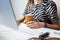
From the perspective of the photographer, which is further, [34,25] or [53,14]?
[53,14]

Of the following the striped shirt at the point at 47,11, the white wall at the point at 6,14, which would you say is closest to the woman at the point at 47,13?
→ the striped shirt at the point at 47,11

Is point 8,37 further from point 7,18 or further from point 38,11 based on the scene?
point 38,11

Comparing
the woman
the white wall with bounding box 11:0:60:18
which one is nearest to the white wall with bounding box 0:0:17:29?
the white wall with bounding box 11:0:60:18

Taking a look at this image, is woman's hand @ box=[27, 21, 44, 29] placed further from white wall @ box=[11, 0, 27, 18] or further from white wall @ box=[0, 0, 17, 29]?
white wall @ box=[0, 0, 17, 29]

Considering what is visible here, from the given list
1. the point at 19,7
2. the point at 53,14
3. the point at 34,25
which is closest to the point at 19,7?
the point at 19,7

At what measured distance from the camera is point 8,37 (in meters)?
0.75

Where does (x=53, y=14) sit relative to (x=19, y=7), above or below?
below

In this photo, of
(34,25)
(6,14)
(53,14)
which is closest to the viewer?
(6,14)

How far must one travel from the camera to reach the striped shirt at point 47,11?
1.17 metres

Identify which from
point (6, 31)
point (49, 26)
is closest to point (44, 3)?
point (49, 26)

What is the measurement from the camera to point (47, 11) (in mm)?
1187

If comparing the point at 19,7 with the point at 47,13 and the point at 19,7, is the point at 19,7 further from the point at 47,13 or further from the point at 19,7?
the point at 47,13

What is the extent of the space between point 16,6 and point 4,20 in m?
0.29

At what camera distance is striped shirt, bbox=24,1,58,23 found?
117cm
